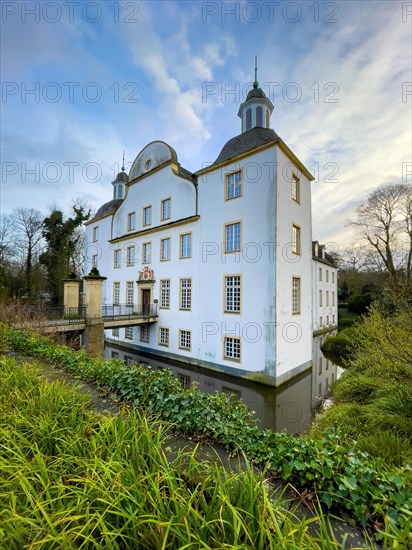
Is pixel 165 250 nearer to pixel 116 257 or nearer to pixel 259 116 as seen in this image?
pixel 116 257

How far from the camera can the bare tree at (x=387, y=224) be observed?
19.2 m

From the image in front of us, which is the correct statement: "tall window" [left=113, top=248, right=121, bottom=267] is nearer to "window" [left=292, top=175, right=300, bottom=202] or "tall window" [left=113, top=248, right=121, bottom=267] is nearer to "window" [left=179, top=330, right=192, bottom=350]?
"window" [left=179, top=330, right=192, bottom=350]

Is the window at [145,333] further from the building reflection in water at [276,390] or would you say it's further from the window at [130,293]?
the window at [130,293]

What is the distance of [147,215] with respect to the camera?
17406mm

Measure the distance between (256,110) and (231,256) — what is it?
846 centimetres

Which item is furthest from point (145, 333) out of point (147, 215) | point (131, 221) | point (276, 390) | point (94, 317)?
point (276, 390)

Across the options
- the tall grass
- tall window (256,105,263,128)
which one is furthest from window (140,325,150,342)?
Answer: the tall grass

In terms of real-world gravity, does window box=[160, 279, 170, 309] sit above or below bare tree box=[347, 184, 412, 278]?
below

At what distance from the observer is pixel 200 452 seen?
7.65 feet

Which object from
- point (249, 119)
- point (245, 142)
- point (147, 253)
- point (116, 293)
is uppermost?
point (249, 119)

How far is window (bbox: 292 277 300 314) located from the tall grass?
1088 cm

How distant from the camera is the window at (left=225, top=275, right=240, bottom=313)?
463 inches

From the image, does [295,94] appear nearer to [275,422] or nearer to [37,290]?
[275,422]

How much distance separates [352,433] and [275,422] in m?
2.98
